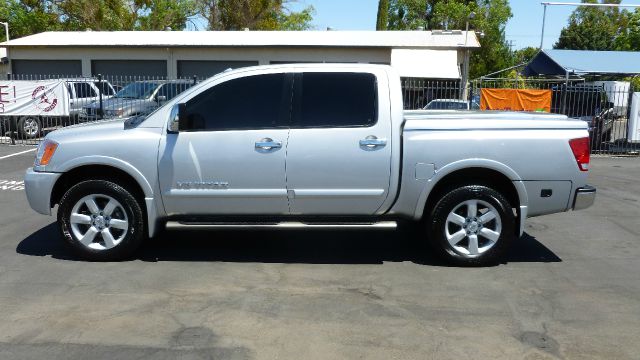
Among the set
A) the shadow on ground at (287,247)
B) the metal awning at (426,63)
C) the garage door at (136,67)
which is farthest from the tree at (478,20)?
the shadow on ground at (287,247)

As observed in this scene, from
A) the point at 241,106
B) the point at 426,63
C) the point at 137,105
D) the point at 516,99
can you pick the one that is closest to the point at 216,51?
the point at 426,63

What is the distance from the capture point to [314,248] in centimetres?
644

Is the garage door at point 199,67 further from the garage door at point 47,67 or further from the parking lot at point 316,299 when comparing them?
the parking lot at point 316,299

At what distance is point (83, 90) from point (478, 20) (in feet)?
114

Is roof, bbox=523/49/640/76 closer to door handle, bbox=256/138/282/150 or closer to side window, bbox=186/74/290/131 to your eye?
side window, bbox=186/74/290/131

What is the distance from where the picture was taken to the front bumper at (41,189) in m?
5.78

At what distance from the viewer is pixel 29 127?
17.2m

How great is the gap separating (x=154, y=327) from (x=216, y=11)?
39.7m

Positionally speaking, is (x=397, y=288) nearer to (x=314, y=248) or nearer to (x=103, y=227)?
(x=314, y=248)

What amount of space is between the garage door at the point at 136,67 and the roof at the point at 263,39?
1011 mm

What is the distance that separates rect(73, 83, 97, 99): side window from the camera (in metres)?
17.5

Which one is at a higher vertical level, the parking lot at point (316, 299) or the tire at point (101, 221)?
the tire at point (101, 221)

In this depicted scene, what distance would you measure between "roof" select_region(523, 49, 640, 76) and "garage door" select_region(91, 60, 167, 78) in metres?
16.0

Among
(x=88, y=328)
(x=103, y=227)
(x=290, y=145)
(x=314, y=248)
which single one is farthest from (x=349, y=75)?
(x=88, y=328)
